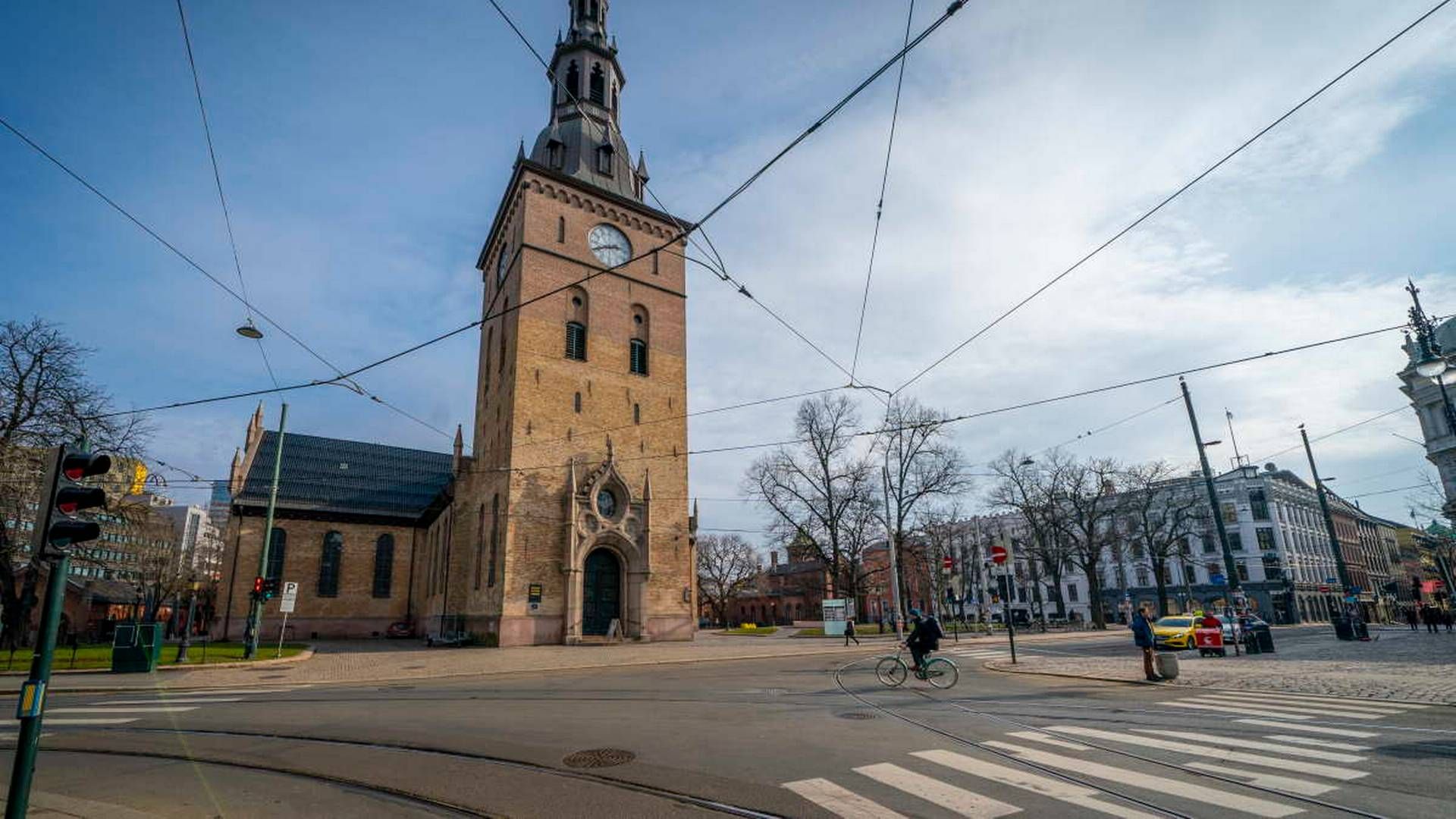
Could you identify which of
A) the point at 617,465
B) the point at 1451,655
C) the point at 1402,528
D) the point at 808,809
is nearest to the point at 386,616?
the point at 617,465

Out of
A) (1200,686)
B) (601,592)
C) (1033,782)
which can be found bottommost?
(1200,686)

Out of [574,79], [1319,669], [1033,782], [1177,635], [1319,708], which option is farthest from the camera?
[574,79]

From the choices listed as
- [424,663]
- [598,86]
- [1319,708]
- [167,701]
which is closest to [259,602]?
[424,663]

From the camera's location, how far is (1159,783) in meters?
5.57

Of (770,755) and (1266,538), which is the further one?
(1266,538)

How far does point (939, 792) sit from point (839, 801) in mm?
859

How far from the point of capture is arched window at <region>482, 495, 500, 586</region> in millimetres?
27688

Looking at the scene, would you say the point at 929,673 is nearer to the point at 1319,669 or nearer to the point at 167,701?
the point at 1319,669

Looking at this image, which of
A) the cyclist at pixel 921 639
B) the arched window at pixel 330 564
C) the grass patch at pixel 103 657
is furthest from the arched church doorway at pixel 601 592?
the arched window at pixel 330 564

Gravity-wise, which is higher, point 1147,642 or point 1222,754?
point 1147,642

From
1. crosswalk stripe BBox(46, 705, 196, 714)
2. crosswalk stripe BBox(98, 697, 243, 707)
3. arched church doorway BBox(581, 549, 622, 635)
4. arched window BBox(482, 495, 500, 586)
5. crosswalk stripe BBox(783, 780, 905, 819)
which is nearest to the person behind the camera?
crosswalk stripe BBox(783, 780, 905, 819)

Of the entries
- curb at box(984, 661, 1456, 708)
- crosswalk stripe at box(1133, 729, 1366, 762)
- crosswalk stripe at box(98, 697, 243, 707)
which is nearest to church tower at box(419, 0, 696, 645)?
crosswalk stripe at box(98, 697, 243, 707)

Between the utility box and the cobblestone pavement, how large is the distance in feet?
75.1

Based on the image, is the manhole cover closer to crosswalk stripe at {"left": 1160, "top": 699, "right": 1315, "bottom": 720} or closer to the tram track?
the tram track
